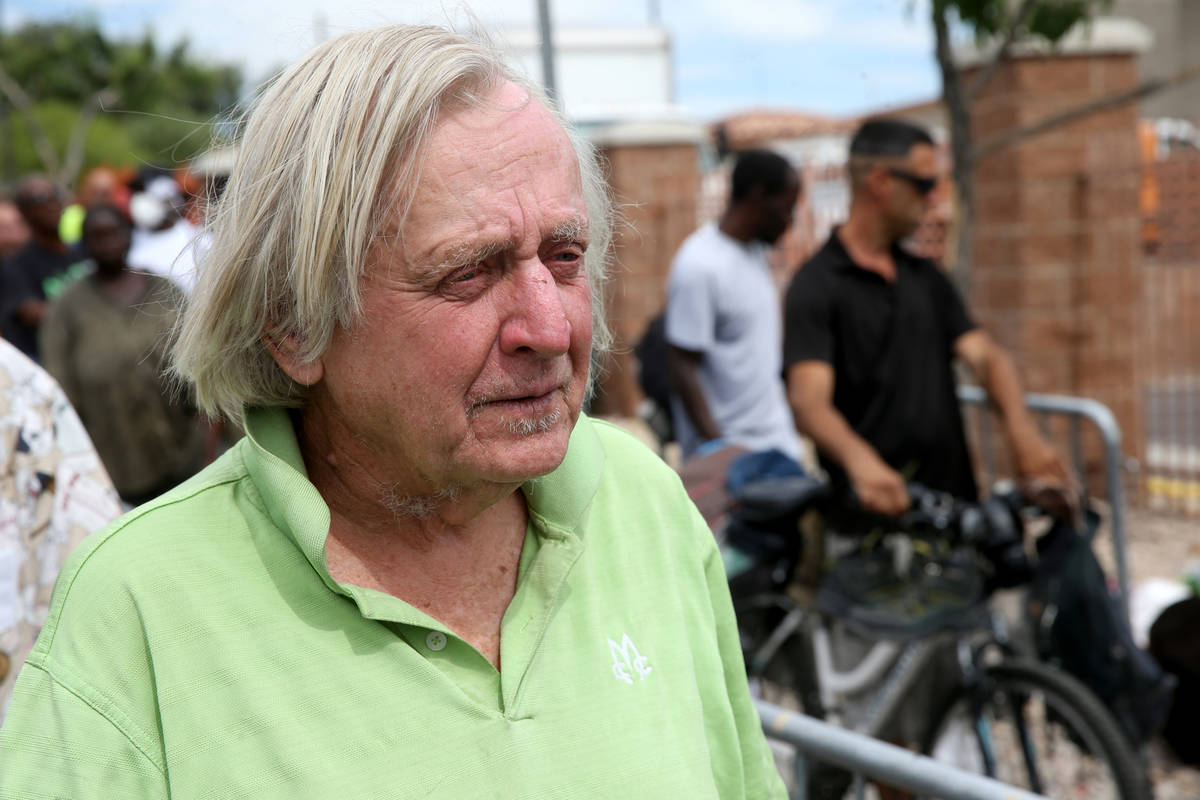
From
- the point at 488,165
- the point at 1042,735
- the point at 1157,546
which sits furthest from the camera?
the point at 1157,546

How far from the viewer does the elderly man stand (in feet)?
4.19

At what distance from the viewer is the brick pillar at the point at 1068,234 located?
7367 millimetres

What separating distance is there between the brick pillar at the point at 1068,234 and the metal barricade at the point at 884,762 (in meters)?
5.81

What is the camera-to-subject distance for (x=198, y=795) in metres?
1.24

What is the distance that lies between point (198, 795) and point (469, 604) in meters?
0.37

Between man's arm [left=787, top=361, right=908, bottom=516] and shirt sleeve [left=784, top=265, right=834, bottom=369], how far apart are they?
1.6 inches

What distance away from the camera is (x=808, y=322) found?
388 centimetres

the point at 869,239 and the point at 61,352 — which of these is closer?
the point at 869,239

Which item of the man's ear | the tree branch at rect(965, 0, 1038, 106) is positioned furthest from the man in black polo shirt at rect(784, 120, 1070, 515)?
the man's ear

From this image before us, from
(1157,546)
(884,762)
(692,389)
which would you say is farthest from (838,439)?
(1157,546)

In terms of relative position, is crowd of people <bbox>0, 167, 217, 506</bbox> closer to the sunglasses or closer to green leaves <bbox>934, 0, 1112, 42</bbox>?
the sunglasses

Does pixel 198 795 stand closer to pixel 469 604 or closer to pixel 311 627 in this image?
pixel 311 627

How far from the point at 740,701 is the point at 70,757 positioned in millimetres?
839

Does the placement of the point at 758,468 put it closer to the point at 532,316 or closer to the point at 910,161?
the point at 910,161
